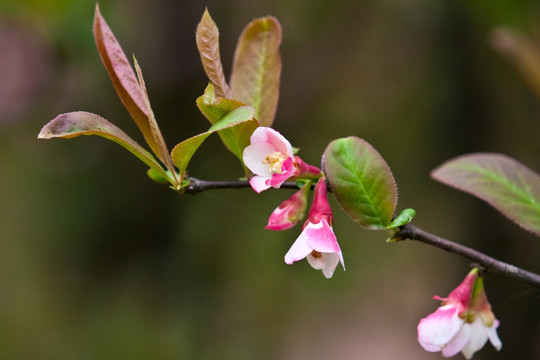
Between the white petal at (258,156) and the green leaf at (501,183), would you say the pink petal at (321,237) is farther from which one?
the green leaf at (501,183)

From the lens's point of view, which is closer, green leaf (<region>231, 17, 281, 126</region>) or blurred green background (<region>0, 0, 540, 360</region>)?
green leaf (<region>231, 17, 281, 126</region>)

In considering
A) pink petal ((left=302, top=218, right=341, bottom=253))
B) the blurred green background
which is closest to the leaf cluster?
pink petal ((left=302, top=218, right=341, bottom=253))

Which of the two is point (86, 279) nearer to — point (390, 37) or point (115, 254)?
point (115, 254)

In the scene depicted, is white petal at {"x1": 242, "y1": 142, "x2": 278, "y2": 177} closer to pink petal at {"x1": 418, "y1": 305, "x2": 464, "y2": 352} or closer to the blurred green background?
pink petal at {"x1": 418, "y1": 305, "x2": 464, "y2": 352}

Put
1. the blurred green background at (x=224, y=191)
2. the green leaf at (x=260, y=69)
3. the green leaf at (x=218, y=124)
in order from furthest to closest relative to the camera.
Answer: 1. the blurred green background at (x=224, y=191)
2. the green leaf at (x=260, y=69)
3. the green leaf at (x=218, y=124)

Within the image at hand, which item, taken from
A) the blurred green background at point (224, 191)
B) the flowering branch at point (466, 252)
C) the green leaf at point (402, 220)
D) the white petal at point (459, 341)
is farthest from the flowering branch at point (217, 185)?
the blurred green background at point (224, 191)

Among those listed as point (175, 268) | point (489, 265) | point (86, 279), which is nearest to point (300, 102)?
point (175, 268)

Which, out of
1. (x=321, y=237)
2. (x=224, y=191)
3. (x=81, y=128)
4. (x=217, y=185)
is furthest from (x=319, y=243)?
(x=224, y=191)
